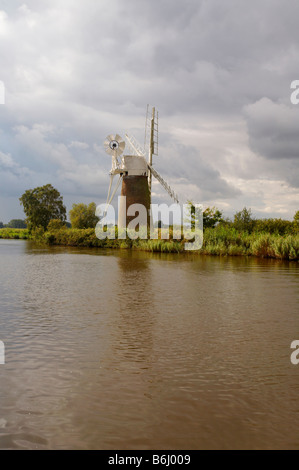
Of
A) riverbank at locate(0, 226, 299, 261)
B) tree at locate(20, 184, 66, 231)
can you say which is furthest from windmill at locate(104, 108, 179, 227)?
tree at locate(20, 184, 66, 231)

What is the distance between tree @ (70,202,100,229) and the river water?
1494 inches

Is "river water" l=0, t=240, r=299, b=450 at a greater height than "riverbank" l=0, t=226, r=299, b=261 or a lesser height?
lesser

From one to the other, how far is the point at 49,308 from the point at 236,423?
15.1 ft

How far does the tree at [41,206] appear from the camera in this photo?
52.9 m

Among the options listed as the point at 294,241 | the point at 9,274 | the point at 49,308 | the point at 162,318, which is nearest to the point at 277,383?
the point at 162,318

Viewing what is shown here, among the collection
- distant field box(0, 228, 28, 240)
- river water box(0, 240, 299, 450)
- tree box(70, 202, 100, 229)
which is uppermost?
Answer: tree box(70, 202, 100, 229)

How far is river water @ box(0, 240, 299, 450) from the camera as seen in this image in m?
2.52

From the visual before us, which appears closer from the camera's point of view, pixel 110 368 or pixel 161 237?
pixel 110 368

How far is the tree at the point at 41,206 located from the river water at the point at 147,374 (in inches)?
1850

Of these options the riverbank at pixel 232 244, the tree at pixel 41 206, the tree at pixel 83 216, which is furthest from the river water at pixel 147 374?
the tree at pixel 41 206

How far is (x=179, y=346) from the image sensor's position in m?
4.56

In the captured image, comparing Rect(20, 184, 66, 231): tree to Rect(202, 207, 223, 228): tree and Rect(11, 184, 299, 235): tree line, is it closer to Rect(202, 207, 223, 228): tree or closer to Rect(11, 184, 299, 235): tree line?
Rect(11, 184, 299, 235): tree line

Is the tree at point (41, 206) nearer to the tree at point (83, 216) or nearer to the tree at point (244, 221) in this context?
the tree at point (83, 216)
